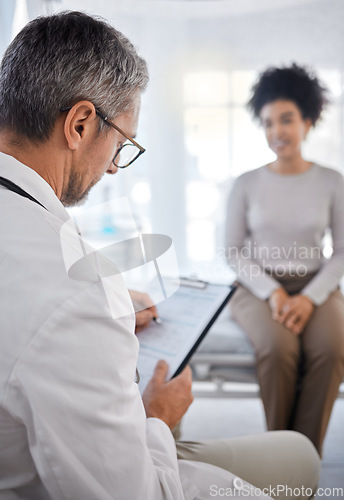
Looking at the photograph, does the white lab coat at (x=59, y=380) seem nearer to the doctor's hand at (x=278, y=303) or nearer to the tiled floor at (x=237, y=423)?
the doctor's hand at (x=278, y=303)

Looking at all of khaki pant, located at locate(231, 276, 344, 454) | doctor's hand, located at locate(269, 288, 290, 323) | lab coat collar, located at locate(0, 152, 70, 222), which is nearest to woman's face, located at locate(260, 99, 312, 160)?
doctor's hand, located at locate(269, 288, 290, 323)

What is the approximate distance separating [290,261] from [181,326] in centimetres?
81

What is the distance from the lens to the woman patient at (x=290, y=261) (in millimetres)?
1371

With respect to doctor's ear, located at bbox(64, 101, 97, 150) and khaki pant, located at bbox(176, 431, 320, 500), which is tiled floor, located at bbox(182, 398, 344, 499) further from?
doctor's ear, located at bbox(64, 101, 97, 150)

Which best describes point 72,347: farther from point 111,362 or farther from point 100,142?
point 100,142

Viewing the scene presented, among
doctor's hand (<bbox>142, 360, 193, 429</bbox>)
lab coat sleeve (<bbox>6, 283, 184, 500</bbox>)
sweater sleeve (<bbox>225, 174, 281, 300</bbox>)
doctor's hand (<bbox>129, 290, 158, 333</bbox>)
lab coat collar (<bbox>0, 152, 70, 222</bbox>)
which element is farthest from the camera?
sweater sleeve (<bbox>225, 174, 281, 300</bbox>)

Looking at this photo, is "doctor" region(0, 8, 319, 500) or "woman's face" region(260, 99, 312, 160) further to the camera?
"woman's face" region(260, 99, 312, 160)

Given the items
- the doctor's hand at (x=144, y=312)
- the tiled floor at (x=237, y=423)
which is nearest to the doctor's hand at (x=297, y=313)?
the tiled floor at (x=237, y=423)

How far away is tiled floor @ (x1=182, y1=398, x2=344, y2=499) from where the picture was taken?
5.08 feet

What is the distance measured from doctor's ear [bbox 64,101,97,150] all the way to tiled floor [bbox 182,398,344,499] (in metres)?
1.38

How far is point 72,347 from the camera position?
18.0 inches

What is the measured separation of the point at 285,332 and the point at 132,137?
0.91 metres

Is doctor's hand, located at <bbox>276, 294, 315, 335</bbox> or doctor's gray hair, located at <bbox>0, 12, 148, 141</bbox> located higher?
doctor's gray hair, located at <bbox>0, 12, 148, 141</bbox>

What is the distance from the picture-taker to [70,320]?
0.46 m
